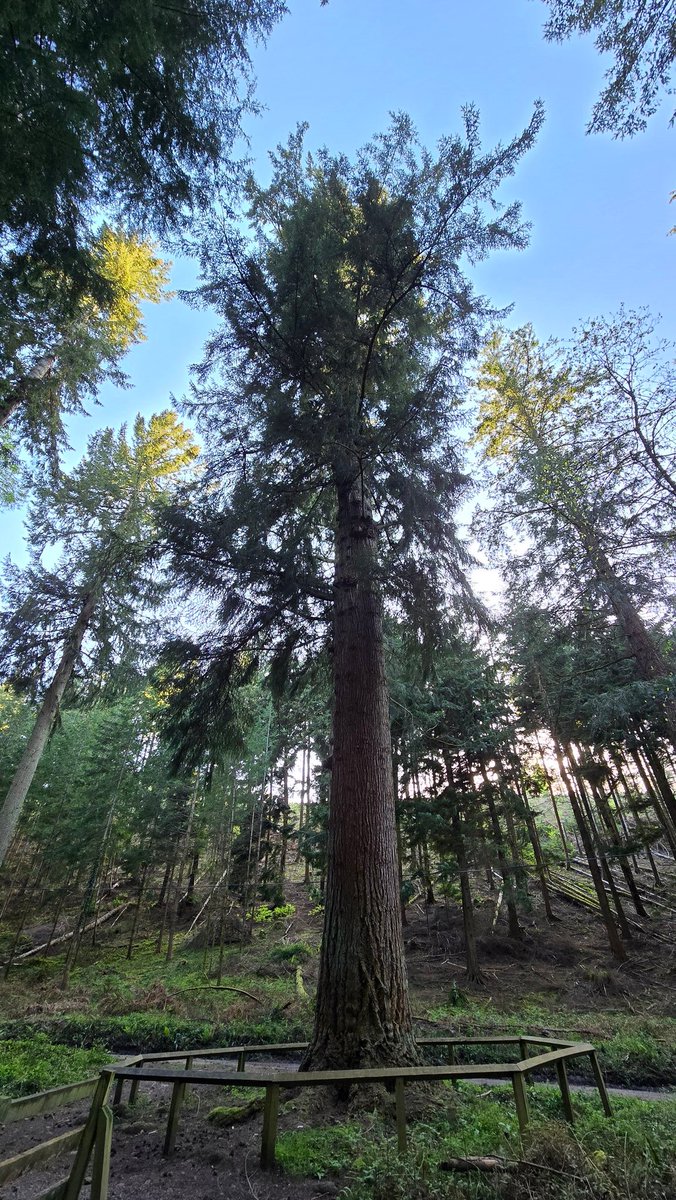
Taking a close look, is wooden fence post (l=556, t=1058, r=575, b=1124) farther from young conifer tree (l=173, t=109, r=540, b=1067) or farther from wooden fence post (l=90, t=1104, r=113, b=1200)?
wooden fence post (l=90, t=1104, r=113, b=1200)

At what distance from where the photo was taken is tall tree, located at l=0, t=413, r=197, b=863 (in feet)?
36.3

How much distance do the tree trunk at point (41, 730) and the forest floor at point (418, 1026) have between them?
12.2ft

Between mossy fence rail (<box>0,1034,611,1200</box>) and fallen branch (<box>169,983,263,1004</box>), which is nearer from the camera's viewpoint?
mossy fence rail (<box>0,1034,611,1200</box>)

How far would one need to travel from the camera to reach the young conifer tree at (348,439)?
15.9ft

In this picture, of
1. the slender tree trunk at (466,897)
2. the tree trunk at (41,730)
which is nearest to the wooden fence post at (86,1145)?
the tree trunk at (41,730)

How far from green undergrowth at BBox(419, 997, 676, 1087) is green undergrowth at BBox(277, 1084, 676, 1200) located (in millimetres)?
4821

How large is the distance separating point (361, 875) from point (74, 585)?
10.3 m

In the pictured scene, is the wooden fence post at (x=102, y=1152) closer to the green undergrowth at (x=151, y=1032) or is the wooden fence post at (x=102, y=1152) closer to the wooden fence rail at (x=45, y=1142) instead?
the wooden fence rail at (x=45, y=1142)

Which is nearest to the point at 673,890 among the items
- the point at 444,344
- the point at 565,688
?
the point at 565,688

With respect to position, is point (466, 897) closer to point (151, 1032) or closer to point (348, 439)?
Result: point (151, 1032)

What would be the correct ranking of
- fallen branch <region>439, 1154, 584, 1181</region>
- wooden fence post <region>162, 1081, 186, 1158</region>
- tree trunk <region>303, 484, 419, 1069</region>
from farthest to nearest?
tree trunk <region>303, 484, 419, 1069</region>
wooden fence post <region>162, 1081, 186, 1158</region>
fallen branch <region>439, 1154, 584, 1181</region>

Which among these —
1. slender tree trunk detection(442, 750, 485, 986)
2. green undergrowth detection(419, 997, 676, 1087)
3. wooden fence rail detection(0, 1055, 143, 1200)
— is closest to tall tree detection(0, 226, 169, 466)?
wooden fence rail detection(0, 1055, 143, 1200)

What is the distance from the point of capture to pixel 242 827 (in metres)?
21.1

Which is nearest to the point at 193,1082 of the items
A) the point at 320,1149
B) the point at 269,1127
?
the point at 269,1127
